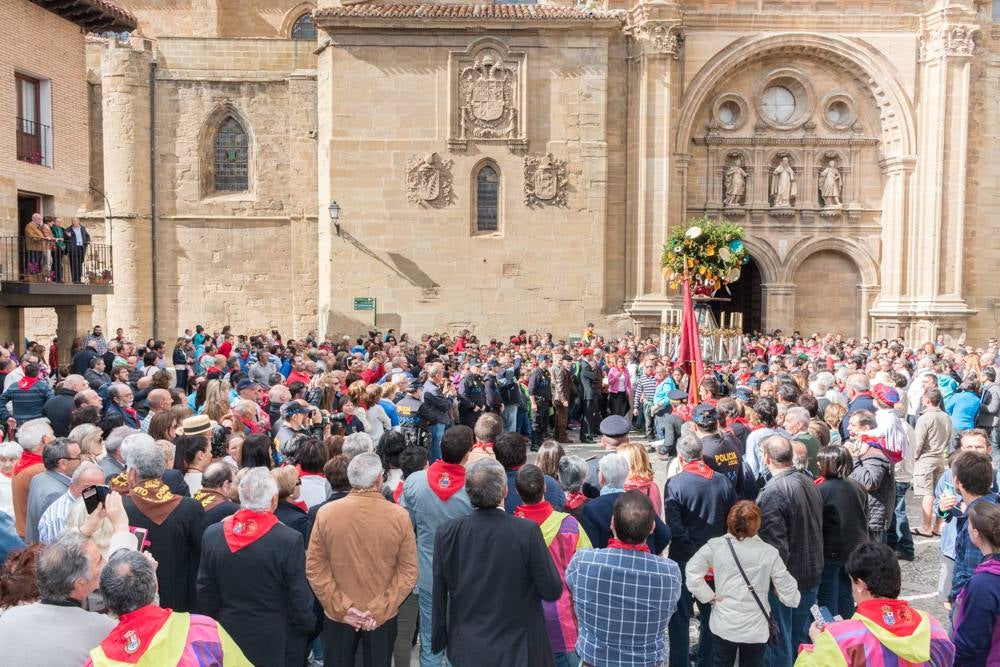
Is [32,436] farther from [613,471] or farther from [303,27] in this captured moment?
[303,27]

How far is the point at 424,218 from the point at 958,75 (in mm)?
15310

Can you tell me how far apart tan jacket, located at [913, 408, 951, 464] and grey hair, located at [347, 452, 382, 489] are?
24.1 ft

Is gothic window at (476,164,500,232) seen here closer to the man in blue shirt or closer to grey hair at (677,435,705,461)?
grey hair at (677,435,705,461)

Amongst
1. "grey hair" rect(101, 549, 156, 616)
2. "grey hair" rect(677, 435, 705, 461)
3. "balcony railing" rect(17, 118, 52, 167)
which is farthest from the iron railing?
"grey hair" rect(101, 549, 156, 616)

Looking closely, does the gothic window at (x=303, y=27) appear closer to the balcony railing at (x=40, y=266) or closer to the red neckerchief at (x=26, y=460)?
the balcony railing at (x=40, y=266)

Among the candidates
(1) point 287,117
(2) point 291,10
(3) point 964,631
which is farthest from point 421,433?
(2) point 291,10

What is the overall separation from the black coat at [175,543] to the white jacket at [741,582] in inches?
123

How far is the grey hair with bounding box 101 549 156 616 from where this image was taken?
3.62 m

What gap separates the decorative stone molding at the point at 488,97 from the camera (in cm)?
2400

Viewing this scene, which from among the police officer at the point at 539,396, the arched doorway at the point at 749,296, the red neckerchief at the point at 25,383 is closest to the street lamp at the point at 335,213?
the police officer at the point at 539,396

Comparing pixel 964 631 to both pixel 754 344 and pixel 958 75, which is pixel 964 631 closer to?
pixel 754 344

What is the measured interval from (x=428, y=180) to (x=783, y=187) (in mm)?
10342

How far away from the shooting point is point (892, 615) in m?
4.00

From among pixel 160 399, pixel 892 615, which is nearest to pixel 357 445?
pixel 160 399
